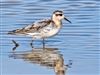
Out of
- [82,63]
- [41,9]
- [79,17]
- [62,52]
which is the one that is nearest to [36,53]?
[62,52]

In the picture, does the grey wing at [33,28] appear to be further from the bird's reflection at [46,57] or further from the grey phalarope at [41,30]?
the bird's reflection at [46,57]

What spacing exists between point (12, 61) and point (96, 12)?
548 centimetres

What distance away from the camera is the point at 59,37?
15992mm

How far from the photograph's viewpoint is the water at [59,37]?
42.7ft

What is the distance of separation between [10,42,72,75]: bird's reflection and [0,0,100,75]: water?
31mm

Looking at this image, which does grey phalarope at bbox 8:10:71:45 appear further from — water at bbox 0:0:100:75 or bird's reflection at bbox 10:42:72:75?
bird's reflection at bbox 10:42:72:75

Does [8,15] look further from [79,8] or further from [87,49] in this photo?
[87,49]

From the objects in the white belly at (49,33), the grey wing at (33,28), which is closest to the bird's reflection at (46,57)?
the white belly at (49,33)

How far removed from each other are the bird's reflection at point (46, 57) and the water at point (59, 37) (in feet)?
0.10

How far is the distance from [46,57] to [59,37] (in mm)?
1989

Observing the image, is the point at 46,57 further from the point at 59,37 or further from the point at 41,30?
the point at 59,37

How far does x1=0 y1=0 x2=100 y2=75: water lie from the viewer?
1302cm

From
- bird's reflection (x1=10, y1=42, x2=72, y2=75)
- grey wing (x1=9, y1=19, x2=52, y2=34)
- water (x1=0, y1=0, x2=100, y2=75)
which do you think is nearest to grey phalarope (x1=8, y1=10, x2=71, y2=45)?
grey wing (x1=9, y1=19, x2=52, y2=34)

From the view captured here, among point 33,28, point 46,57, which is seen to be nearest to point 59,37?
Answer: point 33,28
